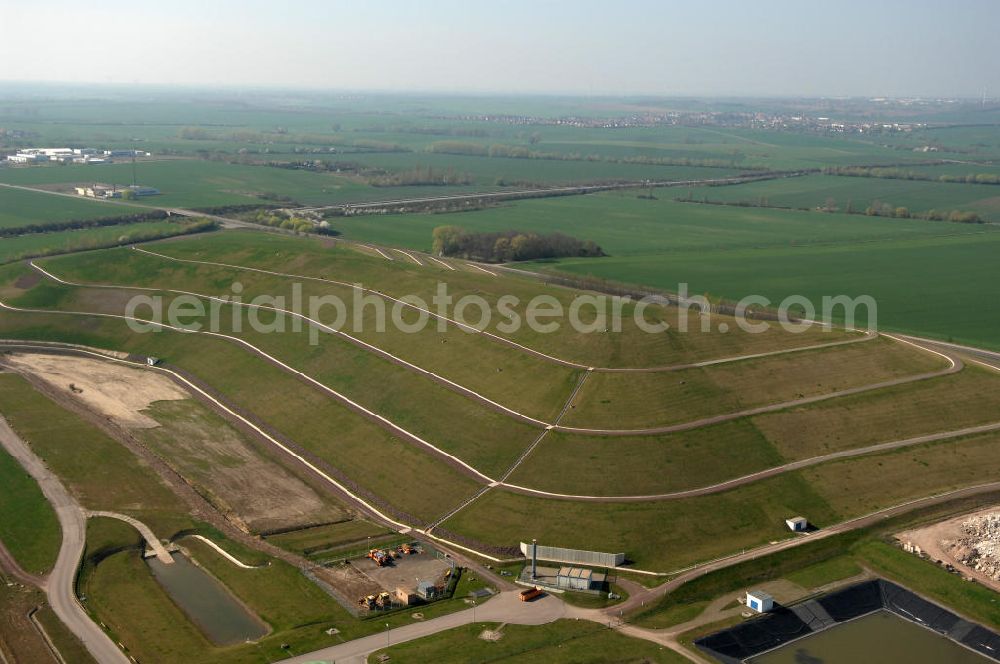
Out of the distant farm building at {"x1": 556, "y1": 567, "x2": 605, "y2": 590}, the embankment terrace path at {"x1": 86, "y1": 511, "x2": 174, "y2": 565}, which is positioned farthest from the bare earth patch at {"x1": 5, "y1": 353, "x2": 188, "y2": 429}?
the distant farm building at {"x1": 556, "y1": 567, "x2": 605, "y2": 590}

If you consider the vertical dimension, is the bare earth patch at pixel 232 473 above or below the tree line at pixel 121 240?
below

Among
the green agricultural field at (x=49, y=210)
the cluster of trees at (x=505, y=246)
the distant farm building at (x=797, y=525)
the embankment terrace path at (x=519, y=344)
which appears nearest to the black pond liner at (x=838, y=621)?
the distant farm building at (x=797, y=525)

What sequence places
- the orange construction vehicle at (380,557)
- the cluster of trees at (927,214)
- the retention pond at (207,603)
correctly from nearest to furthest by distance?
1. the retention pond at (207,603)
2. the orange construction vehicle at (380,557)
3. the cluster of trees at (927,214)

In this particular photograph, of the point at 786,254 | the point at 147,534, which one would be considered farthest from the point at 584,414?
the point at 786,254

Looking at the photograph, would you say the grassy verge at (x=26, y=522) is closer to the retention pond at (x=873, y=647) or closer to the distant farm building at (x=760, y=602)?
the distant farm building at (x=760, y=602)

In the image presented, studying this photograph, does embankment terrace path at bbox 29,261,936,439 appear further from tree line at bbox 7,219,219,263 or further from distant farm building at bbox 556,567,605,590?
tree line at bbox 7,219,219,263

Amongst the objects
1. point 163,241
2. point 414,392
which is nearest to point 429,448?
point 414,392

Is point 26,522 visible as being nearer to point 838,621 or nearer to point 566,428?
point 566,428
